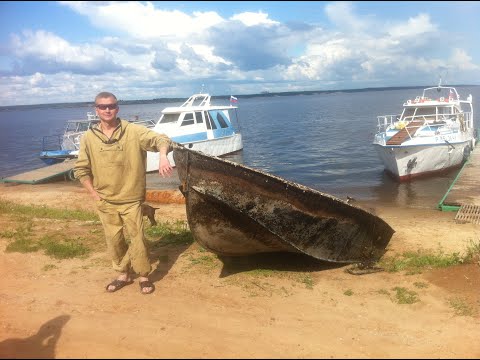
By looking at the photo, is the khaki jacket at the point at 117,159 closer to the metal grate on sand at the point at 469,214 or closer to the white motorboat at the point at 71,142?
the metal grate on sand at the point at 469,214

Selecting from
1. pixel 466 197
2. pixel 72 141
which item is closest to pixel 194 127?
pixel 72 141

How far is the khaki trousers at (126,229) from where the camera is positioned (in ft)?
14.9

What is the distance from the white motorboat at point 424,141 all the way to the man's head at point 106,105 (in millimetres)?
13203

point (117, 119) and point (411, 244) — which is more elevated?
point (117, 119)

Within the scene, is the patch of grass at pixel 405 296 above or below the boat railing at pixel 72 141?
below

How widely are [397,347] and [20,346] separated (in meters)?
3.48

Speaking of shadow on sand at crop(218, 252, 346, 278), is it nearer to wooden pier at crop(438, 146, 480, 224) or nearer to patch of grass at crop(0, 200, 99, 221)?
patch of grass at crop(0, 200, 99, 221)

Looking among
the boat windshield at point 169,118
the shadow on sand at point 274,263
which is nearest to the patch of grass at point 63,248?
the shadow on sand at point 274,263

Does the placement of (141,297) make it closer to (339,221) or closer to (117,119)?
(117,119)

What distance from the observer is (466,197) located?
37.1 feet

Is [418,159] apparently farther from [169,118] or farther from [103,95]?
[103,95]

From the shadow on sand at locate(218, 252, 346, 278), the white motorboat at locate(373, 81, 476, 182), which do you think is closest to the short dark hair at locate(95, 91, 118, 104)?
the shadow on sand at locate(218, 252, 346, 278)

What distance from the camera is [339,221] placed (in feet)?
18.1

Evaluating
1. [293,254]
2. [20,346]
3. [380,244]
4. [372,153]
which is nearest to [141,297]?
[20,346]
